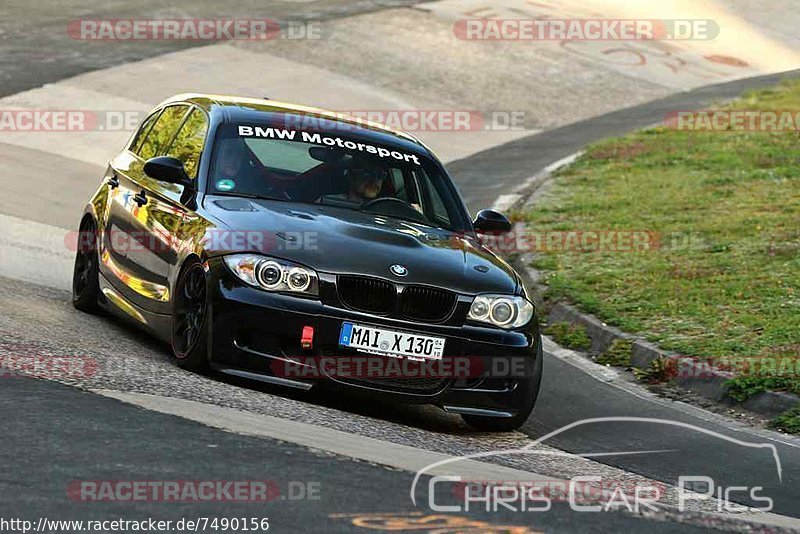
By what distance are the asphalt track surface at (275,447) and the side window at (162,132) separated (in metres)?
1.23

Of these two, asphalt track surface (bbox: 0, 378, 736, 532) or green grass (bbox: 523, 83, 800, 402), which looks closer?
asphalt track surface (bbox: 0, 378, 736, 532)

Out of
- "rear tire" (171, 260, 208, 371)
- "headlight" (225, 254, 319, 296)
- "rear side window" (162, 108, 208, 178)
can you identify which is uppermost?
"rear side window" (162, 108, 208, 178)

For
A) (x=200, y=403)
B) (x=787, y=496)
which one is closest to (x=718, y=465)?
(x=787, y=496)

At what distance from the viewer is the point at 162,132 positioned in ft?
34.7

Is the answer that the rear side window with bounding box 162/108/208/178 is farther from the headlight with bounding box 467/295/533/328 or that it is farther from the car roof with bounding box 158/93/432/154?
the headlight with bounding box 467/295/533/328

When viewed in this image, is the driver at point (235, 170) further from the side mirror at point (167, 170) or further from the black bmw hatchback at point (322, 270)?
the side mirror at point (167, 170)

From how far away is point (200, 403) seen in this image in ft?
23.9

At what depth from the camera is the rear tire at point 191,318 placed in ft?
27.1

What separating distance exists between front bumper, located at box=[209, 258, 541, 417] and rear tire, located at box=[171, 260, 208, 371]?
0.10 metres

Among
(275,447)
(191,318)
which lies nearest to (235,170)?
(191,318)

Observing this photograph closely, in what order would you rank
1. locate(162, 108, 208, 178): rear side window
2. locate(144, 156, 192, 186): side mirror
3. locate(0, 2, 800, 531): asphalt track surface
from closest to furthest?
locate(0, 2, 800, 531): asphalt track surface → locate(144, 156, 192, 186): side mirror → locate(162, 108, 208, 178): rear side window

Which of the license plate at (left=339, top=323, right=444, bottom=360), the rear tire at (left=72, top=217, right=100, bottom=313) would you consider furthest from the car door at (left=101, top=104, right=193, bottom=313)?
the license plate at (left=339, top=323, right=444, bottom=360)

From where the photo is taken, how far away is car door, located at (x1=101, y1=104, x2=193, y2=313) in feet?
30.1

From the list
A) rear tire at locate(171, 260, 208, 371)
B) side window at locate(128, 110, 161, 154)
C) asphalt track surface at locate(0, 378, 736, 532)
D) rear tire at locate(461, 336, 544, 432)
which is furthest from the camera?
side window at locate(128, 110, 161, 154)
